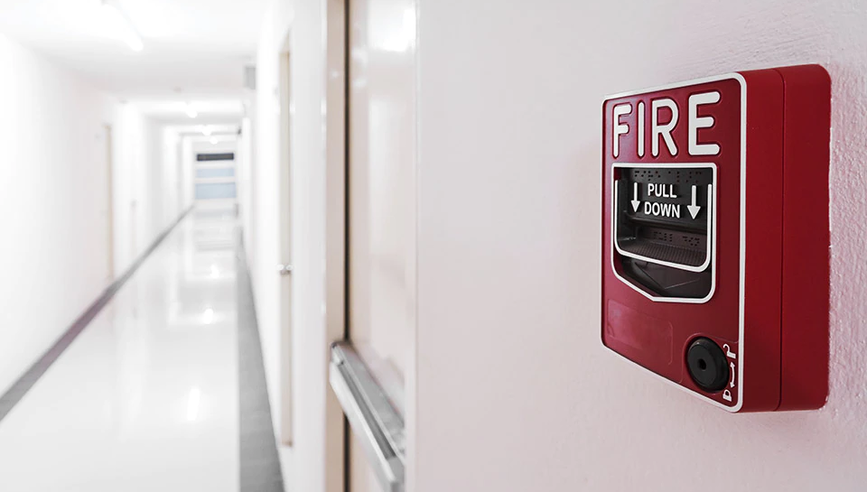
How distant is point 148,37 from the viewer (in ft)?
18.4

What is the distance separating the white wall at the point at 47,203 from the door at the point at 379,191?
3.80 metres

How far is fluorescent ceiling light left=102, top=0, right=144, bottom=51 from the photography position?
165 inches

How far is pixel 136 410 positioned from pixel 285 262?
1.55 metres

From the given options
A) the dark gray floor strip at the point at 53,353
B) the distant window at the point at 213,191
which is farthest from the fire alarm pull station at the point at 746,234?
the distant window at the point at 213,191

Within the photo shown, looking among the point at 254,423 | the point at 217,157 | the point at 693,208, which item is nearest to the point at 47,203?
the point at 254,423

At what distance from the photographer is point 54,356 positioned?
223 inches

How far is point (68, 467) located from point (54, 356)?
7.88 feet

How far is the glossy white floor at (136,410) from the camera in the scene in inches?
138

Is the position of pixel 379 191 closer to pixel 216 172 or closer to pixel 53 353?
pixel 53 353

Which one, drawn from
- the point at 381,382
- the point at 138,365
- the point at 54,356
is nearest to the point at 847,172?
the point at 381,382

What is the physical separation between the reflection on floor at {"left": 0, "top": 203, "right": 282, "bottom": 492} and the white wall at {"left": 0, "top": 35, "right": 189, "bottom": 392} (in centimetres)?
34

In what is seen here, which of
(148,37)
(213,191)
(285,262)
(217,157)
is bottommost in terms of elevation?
(285,262)

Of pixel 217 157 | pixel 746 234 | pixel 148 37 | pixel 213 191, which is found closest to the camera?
pixel 746 234

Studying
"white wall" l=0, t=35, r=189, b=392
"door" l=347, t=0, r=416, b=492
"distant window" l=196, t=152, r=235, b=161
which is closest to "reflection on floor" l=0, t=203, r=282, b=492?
"white wall" l=0, t=35, r=189, b=392
